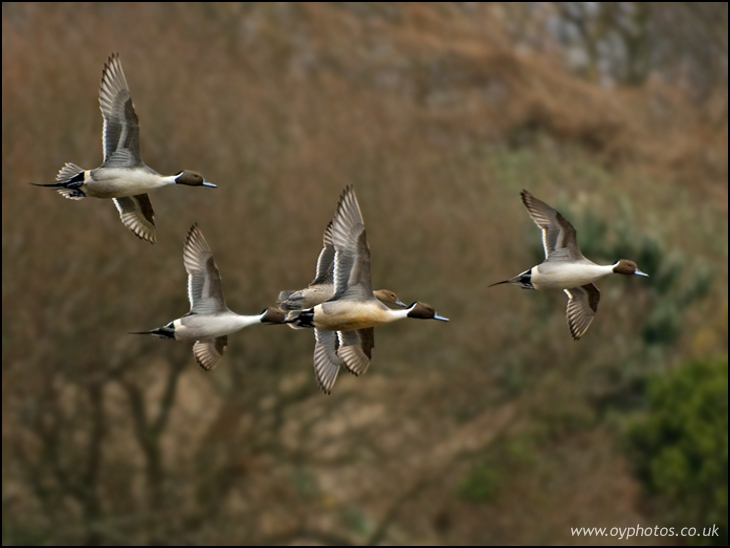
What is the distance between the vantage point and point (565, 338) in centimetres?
2458

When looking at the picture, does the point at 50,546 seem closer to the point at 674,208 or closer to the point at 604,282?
the point at 604,282

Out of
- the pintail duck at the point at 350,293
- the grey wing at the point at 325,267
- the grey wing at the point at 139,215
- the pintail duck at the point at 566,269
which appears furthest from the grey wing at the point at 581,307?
the grey wing at the point at 139,215

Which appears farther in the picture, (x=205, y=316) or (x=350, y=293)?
(x=205, y=316)

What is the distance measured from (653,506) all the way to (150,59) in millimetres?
11407

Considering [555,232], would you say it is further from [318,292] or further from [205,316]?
[205,316]

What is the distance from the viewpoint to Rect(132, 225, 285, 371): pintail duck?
870cm

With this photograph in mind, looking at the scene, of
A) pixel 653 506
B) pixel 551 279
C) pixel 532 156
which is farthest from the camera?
pixel 532 156

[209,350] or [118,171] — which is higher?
[118,171]

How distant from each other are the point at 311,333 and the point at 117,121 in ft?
47.7

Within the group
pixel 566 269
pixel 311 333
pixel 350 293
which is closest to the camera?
pixel 350 293

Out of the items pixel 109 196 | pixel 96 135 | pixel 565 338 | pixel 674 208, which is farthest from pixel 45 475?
pixel 109 196

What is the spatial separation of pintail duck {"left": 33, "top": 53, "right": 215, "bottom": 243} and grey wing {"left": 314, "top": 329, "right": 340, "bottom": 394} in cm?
132

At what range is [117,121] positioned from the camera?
30.7 feet

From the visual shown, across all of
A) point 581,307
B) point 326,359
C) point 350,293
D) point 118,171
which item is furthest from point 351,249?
point 581,307
